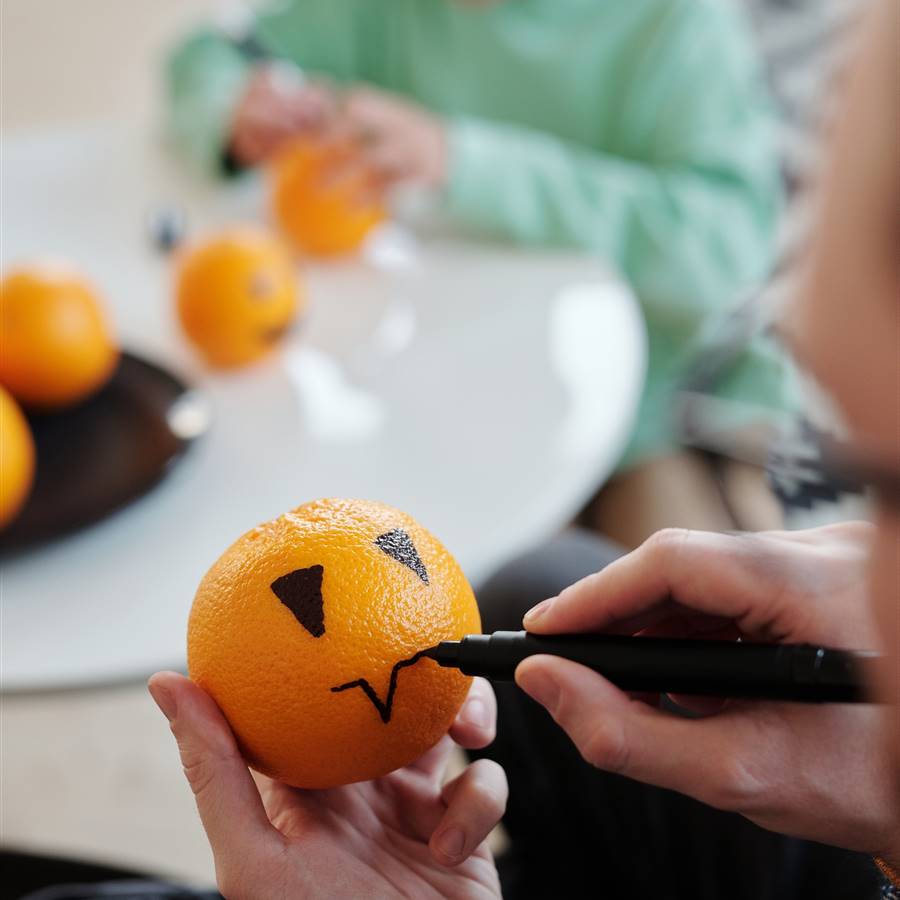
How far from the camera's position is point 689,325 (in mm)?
1013

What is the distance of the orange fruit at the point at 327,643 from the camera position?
297mm

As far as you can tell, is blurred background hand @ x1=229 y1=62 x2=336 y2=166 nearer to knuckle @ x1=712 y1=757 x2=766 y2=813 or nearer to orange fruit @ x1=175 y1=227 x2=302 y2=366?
orange fruit @ x1=175 y1=227 x2=302 y2=366

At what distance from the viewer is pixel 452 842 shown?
34cm

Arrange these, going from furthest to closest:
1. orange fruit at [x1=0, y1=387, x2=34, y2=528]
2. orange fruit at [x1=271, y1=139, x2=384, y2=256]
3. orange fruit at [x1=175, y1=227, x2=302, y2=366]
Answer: orange fruit at [x1=271, y1=139, x2=384, y2=256]
orange fruit at [x1=175, y1=227, x2=302, y2=366]
orange fruit at [x1=0, y1=387, x2=34, y2=528]

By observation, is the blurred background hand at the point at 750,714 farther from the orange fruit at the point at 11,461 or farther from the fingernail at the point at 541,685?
the orange fruit at the point at 11,461

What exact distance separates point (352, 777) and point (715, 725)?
0.11 meters

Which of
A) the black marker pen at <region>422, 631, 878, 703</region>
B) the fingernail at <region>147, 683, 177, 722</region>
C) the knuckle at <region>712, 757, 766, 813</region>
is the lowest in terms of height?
the knuckle at <region>712, 757, 766, 813</region>

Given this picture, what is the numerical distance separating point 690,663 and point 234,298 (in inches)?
18.8

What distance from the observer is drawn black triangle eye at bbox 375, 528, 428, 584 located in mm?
314

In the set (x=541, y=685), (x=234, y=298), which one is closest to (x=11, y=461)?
(x=234, y=298)

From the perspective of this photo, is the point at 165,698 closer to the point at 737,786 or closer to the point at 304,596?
the point at 304,596

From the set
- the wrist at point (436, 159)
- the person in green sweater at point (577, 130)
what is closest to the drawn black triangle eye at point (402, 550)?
the person in green sweater at point (577, 130)

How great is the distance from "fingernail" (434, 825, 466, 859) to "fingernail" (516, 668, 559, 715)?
0.07m

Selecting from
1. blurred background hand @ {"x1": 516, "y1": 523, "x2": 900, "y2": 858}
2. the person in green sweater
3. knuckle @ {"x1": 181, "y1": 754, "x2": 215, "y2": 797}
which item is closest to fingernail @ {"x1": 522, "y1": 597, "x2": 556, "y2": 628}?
blurred background hand @ {"x1": 516, "y1": 523, "x2": 900, "y2": 858}
